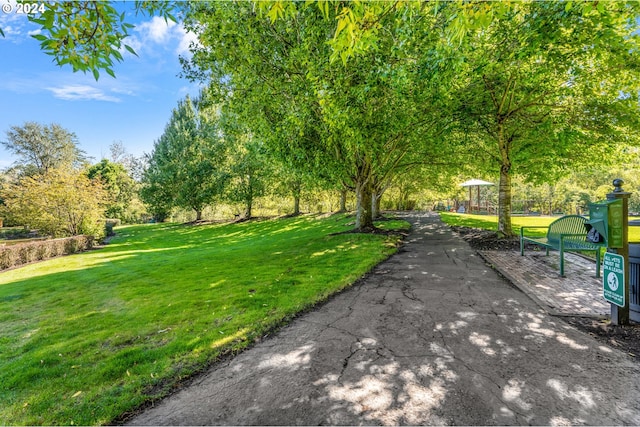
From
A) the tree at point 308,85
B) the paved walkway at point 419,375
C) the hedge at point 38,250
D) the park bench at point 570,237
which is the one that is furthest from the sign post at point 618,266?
the hedge at point 38,250

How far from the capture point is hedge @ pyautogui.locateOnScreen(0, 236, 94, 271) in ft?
37.0

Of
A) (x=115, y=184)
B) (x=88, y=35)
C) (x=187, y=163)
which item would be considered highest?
(x=187, y=163)

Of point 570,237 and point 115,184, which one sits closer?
point 570,237

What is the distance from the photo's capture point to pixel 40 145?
42031 millimetres

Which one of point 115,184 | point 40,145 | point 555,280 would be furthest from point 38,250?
point 40,145

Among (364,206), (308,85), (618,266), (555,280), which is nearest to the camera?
(618,266)

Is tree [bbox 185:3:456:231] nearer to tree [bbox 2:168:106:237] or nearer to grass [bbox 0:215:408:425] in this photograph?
grass [bbox 0:215:408:425]

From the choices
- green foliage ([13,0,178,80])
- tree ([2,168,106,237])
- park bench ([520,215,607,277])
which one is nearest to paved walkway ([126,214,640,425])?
park bench ([520,215,607,277])

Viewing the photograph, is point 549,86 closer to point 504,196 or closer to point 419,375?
point 504,196

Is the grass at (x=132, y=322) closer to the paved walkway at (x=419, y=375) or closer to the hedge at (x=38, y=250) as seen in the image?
the paved walkway at (x=419, y=375)

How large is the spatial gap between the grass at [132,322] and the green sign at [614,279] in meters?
4.21

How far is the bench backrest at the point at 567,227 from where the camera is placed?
6820mm

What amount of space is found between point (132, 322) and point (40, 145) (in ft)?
180

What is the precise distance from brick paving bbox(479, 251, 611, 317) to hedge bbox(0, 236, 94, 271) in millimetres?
17392
